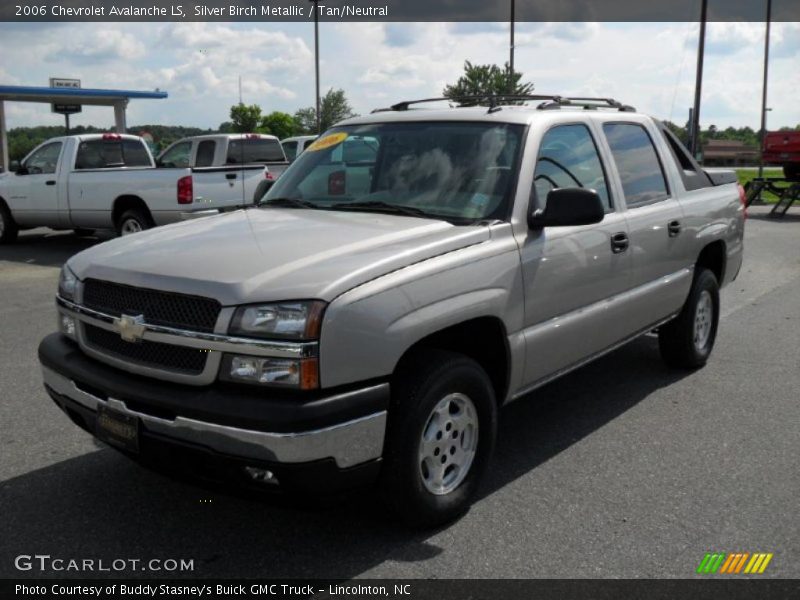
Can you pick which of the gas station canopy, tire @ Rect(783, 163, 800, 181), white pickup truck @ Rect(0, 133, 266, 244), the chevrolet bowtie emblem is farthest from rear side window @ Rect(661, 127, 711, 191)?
the gas station canopy

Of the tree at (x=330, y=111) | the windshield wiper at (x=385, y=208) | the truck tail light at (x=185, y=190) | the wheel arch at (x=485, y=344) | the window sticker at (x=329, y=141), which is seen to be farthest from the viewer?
the tree at (x=330, y=111)

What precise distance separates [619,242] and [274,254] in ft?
7.43

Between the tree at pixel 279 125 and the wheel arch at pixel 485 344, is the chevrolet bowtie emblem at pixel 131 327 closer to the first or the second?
the wheel arch at pixel 485 344

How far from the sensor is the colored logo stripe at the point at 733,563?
3.37 metres

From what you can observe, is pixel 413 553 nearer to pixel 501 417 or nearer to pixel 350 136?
pixel 501 417

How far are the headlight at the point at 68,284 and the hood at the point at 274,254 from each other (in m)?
0.04

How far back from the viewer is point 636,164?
17.7 ft

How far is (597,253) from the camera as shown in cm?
462

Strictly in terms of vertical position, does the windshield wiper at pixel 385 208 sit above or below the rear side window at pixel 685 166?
below

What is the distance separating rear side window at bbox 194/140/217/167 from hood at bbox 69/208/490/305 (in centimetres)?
1114

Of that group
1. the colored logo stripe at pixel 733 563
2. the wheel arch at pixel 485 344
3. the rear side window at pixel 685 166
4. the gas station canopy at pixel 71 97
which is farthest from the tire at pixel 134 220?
the gas station canopy at pixel 71 97

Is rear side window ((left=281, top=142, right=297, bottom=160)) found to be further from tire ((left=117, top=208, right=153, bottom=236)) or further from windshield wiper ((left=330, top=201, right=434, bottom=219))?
windshield wiper ((left=330, top=201, right=434, bottom=219))

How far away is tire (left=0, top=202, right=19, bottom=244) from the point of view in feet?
47.8

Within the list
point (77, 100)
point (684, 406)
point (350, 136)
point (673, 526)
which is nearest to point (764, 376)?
point (684, 406)
